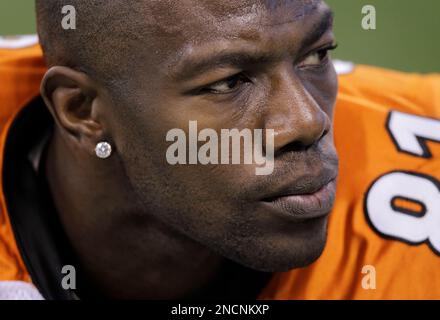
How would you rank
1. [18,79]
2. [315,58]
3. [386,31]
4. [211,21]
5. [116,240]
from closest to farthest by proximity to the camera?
1. [211,21]
2. [315,58]
3. [116,240]
4. [18,79]
5. [386,31]

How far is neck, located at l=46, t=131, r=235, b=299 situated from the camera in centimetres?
139

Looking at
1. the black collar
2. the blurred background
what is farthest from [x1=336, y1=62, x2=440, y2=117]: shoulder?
the blurred background

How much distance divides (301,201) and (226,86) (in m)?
0.22

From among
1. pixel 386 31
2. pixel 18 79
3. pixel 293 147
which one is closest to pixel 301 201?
pixel 293 147

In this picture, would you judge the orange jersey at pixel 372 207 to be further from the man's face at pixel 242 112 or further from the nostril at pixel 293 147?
the nostril at pixel 293 147

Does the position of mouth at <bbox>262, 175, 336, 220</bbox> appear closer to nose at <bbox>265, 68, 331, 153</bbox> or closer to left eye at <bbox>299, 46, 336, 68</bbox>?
nose at <bbox>265, 68, 331, 153</bbox>

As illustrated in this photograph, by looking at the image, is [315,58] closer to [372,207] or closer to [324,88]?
[324,88]

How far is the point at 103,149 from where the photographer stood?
132cm

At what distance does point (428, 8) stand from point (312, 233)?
2.45m

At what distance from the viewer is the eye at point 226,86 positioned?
3.85ft

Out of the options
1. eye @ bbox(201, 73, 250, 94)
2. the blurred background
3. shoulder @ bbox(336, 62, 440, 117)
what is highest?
eye @ bbox(201, 73, 250, 94)

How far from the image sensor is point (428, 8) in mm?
3389
